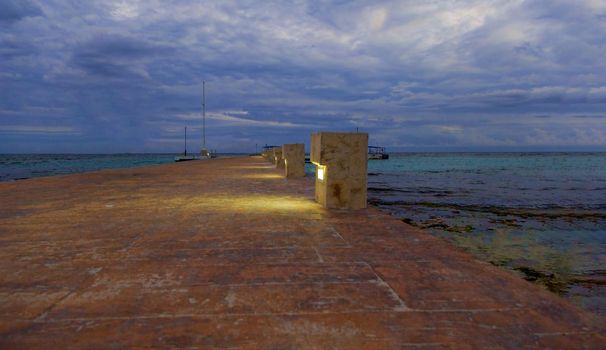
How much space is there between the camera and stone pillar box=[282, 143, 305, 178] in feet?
51.8

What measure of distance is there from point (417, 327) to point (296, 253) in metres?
1.90

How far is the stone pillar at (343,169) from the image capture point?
7.56 metres

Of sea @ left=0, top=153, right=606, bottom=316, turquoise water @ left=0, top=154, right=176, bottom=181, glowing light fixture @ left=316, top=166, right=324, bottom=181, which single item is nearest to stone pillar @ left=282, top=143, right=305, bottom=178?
sea @ left=0, top=153, right=606, bottom=316

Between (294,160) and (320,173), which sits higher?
(294,160)

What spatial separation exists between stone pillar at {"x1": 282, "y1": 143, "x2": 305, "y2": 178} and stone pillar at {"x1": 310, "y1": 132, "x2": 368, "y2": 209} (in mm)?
8162

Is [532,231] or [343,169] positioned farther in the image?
[532,231]

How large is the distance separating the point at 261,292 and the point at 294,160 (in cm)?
1281

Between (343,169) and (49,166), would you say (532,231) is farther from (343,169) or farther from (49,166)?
(49,166)

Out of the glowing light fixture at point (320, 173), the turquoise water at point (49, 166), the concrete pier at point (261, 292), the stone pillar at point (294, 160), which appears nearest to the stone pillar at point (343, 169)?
the glowing light fixture at point (320, 173)

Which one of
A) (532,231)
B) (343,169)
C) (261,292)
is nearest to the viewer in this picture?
(261,292)

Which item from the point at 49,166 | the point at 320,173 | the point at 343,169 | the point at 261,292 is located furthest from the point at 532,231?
the point at 49,166

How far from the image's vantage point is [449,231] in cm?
900

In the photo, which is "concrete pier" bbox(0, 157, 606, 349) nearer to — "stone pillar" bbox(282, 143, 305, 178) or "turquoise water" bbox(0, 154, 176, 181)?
"stone pillar" bbox(282, 143, 305, 178)

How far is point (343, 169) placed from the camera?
A: 7.63 m
